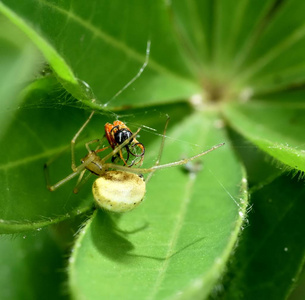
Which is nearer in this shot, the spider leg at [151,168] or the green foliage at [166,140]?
the green foliage at [166,140]

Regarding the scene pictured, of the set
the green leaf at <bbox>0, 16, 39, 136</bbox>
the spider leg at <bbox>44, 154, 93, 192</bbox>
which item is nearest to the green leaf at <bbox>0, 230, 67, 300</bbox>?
the spider leg at <bbox>44, 154, 93, 192</bbox>

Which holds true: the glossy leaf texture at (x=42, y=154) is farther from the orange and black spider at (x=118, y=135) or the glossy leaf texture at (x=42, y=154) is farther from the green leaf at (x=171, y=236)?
the green leaf at (x=171, y=236)

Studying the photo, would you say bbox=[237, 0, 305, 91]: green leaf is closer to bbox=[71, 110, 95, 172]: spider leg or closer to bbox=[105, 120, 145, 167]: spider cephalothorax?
bbox=[105, 120, 145, 167]: spider cephalothorax

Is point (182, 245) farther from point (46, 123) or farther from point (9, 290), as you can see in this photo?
point (9, 290)

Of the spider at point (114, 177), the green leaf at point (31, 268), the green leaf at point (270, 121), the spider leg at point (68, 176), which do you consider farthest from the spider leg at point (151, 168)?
the green leaf at point (31, 268)

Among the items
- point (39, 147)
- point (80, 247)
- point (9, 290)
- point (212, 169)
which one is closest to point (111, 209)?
Result: point (80, 247)

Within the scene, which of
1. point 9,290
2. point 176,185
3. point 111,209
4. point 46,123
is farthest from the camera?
point 9,290
